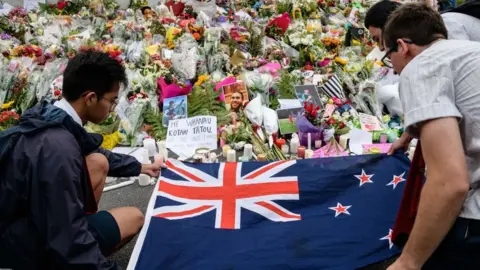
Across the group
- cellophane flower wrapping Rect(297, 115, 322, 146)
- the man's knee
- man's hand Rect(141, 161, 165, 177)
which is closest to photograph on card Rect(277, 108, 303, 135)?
cellophane flower wrapping Rect(297, 115, 322, 146)

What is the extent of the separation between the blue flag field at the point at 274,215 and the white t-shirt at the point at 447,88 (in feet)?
3.84

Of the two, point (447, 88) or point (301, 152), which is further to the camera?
point (301, 152)

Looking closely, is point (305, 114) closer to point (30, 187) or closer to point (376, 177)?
point (376, 177)

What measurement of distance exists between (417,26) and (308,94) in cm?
311

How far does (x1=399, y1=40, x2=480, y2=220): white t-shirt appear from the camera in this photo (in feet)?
4.91

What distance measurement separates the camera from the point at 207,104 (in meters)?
4.63

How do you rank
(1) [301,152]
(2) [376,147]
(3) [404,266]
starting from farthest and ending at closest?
(2) [376,147] < (1) [301,152] < (3) [404,266]

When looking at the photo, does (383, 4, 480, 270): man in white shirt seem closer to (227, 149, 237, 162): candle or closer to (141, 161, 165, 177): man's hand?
(141, 161, 165, 177): man's hand

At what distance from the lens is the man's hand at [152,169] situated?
314cm

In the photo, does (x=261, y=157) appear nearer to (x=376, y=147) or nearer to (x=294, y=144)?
(x=294, y=144)

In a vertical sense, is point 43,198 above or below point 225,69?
→ above

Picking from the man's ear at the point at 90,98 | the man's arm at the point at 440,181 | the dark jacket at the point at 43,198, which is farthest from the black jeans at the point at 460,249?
the man's ear at the point at 90,98

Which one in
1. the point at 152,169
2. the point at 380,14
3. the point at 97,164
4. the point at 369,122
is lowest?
the point at 369,122

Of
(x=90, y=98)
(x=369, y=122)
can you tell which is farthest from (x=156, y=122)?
(x=90, y=98)
